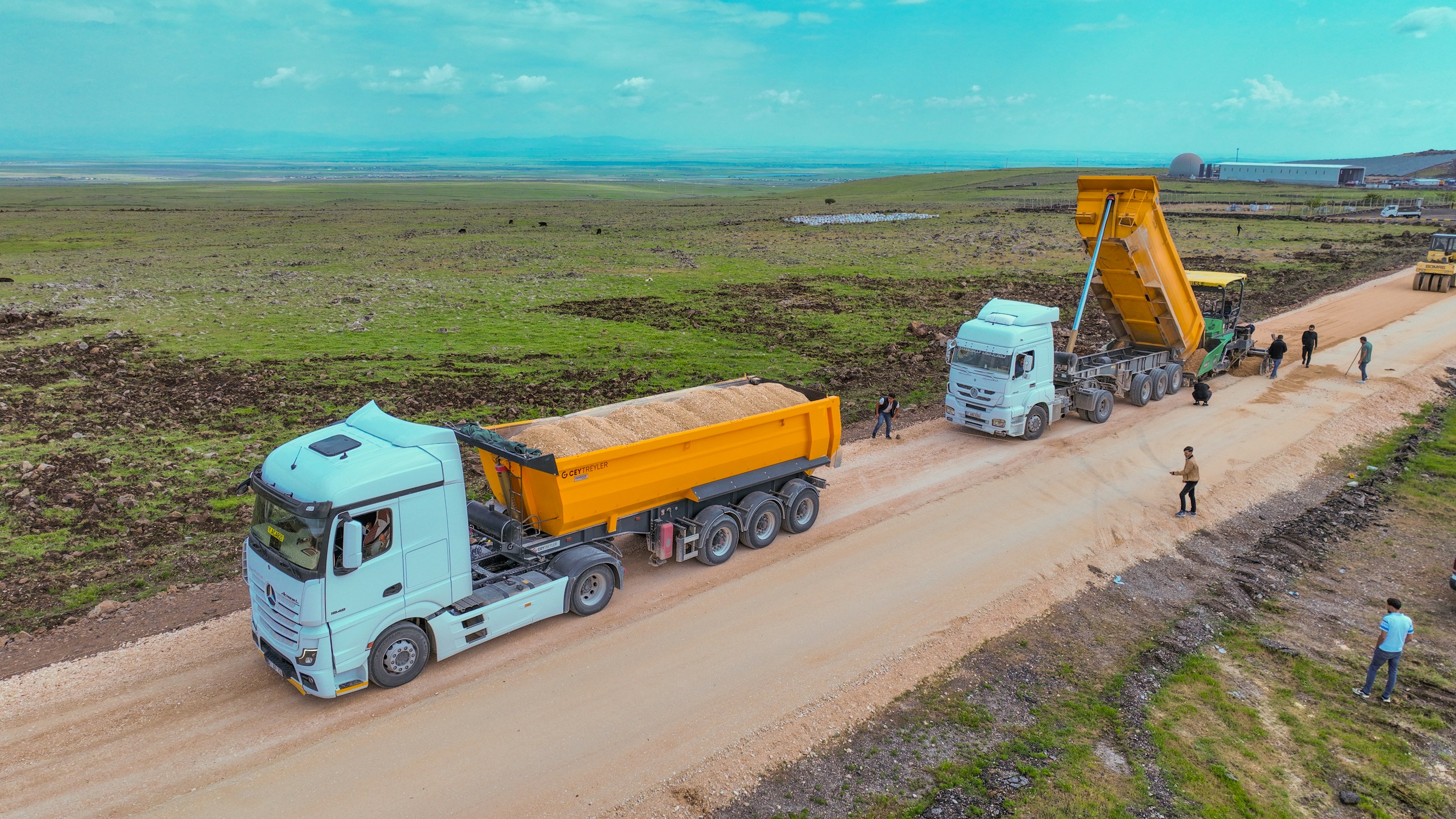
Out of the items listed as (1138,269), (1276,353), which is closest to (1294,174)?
(1276,353)

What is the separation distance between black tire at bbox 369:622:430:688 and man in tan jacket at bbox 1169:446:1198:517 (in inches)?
582

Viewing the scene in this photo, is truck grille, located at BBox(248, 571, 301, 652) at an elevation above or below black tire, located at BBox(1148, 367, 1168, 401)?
below

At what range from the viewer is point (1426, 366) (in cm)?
2834

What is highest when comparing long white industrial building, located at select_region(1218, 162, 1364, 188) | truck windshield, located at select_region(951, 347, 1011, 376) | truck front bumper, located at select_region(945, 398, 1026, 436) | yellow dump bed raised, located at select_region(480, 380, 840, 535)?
long white industrial building, located at select_region(1218, 162, 1364, 188)

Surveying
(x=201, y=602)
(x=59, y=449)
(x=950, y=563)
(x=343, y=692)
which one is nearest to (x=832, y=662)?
(x=950, y=563)

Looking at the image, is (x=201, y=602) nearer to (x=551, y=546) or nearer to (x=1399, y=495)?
(x=551, y=546)

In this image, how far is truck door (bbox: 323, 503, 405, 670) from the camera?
10008mm

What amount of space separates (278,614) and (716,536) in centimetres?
701

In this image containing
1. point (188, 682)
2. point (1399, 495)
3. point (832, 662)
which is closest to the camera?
point (188, 682)

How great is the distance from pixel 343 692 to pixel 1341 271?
57.9 meters

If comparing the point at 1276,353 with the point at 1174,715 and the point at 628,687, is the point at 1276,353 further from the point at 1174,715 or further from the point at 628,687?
the point at 628,687

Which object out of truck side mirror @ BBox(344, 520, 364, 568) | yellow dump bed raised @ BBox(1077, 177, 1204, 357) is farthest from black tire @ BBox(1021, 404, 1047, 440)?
truck side mirror @ BBox(344, 520, 364, 568)

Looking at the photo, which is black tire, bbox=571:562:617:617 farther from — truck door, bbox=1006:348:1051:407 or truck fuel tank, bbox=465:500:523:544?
truck door, bbox=1006:348:1051:407

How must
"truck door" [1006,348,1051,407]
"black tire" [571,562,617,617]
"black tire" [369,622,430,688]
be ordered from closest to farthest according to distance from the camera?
"black tire" [369,622,430,688] → "black tire" [571,562,617,617] → "truck door" [1006,348,1051,407]
